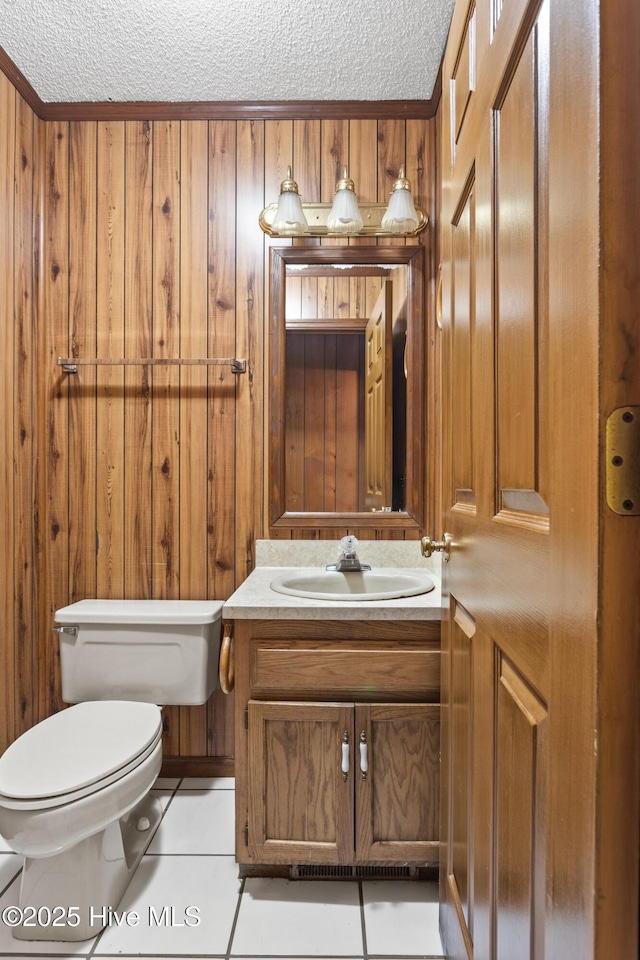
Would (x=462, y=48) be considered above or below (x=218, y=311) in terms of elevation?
above

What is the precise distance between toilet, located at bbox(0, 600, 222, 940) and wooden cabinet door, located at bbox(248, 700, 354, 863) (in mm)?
303

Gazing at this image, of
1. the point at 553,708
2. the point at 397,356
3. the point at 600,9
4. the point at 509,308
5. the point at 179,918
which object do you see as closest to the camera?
the point at 600,9

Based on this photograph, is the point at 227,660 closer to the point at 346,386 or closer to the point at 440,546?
the point at 440,546

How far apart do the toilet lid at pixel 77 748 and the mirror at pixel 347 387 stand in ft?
2.56

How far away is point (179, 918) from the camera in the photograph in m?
1.38

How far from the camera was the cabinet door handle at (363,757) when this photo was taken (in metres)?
1.43

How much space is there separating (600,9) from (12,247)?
191 centimetres

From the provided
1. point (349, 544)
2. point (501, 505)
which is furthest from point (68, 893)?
point (501, 505)

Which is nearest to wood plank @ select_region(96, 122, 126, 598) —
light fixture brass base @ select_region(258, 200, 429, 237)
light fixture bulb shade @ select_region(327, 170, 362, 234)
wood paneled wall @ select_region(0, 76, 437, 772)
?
wood paneled wall @ select_region(0, 76, 437, 772)

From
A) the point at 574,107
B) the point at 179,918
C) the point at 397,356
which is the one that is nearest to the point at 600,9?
the point at 574,107

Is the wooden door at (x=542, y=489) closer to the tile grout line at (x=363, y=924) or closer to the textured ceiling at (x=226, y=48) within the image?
the tile grout line at (x=363, y=924)

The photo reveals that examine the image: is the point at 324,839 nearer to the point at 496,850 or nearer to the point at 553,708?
the point at 496,850

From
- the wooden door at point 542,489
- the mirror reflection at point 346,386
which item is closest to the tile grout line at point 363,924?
the wooden door at point 542,489

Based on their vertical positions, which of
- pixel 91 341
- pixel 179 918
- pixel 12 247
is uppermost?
pixel 12 247
